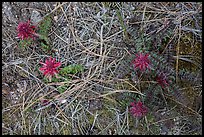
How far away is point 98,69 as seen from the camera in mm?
3307

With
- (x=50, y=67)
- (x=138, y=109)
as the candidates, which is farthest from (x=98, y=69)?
(x=138, y=109)

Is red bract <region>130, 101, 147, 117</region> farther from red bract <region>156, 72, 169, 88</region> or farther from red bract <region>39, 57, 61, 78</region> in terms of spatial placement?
red bract <region>39, 57, 61, 78</region>

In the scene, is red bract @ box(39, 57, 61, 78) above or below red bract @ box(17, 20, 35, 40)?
below

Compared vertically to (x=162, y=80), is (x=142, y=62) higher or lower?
higher

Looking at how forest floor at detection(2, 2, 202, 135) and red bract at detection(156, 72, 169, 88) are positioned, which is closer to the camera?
red bract at detection(156, 72, 169, 88)

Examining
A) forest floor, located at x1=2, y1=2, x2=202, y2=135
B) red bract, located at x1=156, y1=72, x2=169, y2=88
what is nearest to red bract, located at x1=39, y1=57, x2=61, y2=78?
forest floor, located at x1=2, y1=2, x2=202, y2=135

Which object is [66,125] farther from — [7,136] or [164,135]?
[164,135]

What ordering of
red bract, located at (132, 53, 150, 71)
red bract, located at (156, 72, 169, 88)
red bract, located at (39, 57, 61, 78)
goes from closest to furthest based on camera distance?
red bract, located at (132, 53, 150, 71)
red bract, located at (156, 72, 169, 88)
red bract, located at (39, 57, 61, 78)

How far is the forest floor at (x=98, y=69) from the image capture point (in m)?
3.21

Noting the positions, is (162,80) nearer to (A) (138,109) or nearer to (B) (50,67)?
(A) (138,109)

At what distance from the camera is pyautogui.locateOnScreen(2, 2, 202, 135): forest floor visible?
3.21 metres

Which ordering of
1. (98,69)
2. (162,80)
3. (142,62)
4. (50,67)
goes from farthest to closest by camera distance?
(98,69) → (50,67) → (162,80) → (142,62)

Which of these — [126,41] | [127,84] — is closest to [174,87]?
[127,84]

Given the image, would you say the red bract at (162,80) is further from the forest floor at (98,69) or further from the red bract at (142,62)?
the red bract at (142,62)
